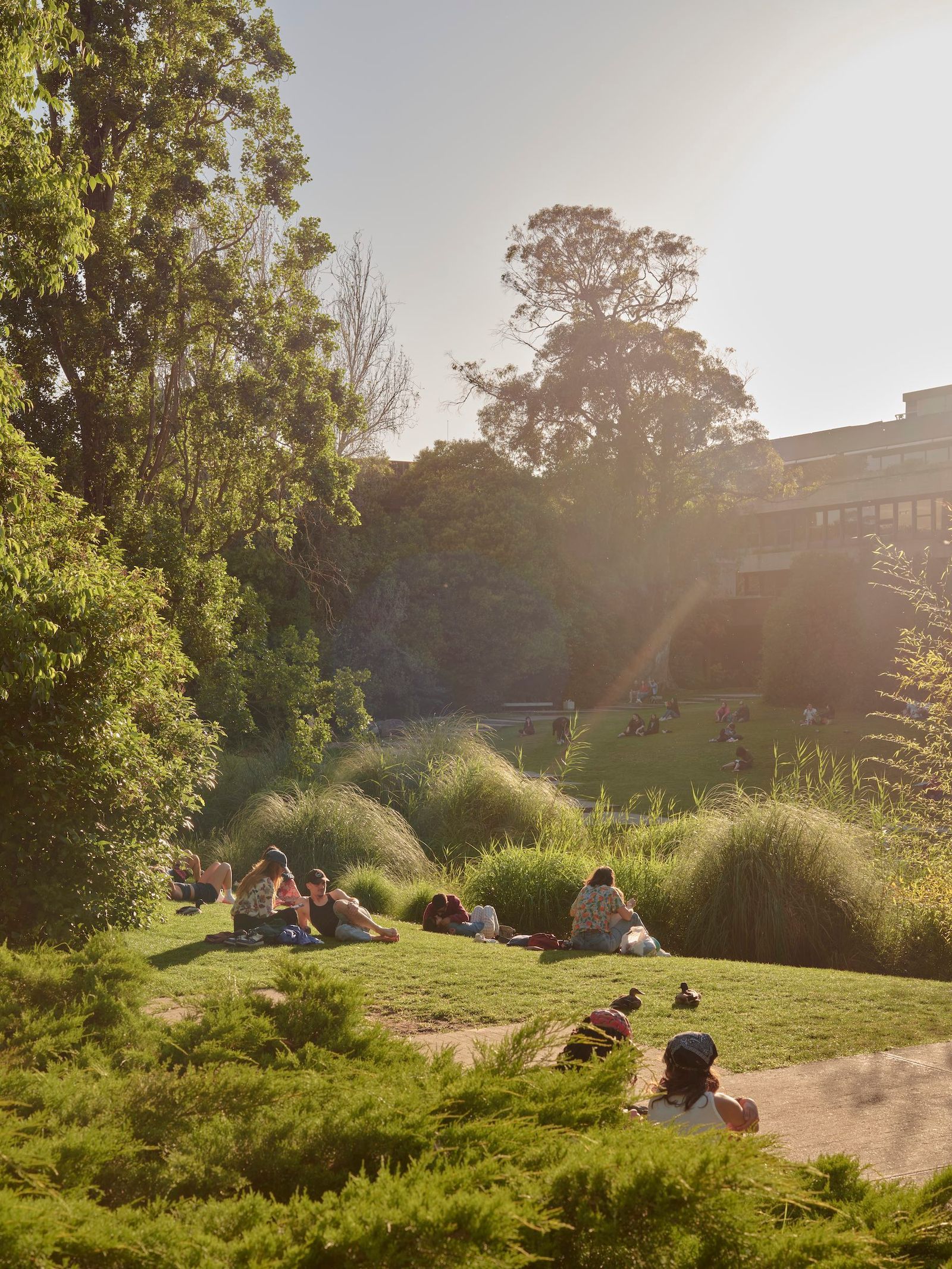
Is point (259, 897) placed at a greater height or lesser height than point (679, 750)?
greater

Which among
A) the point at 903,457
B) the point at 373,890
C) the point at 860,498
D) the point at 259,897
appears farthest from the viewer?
the point at 903,457

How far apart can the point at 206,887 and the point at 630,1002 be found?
6838 mm

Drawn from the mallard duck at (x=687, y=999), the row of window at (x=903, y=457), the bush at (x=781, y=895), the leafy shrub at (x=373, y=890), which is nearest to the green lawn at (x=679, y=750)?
the leafy shrub at (x=373, y=890)

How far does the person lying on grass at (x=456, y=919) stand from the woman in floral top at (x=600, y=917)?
1.01m

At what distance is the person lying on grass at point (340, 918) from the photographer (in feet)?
33.1

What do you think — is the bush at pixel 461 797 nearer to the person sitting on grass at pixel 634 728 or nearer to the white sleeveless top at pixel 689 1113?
the white sleeveless top at pixel 689 1113

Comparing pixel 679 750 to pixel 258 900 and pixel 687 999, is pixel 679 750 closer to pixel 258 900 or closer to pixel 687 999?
pixel 258 900

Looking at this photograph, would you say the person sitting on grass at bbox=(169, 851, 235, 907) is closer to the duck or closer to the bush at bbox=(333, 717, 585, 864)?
the bush at bbox=(333, 717, 585, 864)

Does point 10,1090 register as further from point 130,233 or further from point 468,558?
point 468,558

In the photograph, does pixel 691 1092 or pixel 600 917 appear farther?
pixel 600 917

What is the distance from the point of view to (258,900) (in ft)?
32.4

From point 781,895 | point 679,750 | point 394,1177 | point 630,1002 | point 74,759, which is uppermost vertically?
point 74,759

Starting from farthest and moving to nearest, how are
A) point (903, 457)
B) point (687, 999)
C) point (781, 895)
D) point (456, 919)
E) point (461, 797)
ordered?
point (903, 457)
point (461, 797)
point (456, 919)
point (781, 895)
point (687, 999)

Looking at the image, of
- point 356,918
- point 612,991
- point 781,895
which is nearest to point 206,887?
point 356,918
